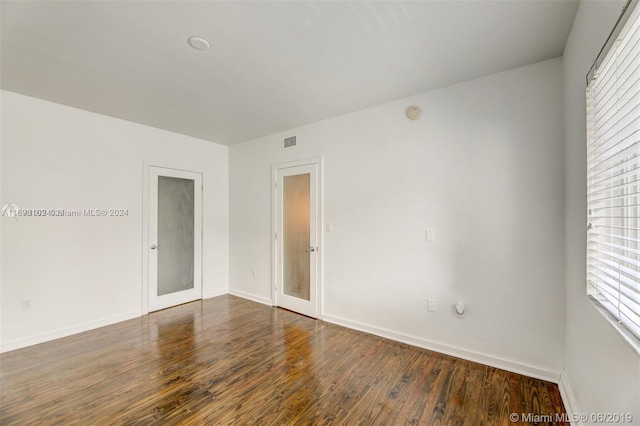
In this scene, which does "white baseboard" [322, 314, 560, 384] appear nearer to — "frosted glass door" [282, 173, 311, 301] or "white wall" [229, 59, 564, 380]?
"white wall" [229, 59, 564, 380]

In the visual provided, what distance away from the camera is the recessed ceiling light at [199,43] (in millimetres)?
1980

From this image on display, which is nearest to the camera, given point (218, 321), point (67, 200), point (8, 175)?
point (8, 175)

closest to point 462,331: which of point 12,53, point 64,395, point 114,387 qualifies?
point 114,387

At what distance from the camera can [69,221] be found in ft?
10.7

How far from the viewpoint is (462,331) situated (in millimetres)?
2670

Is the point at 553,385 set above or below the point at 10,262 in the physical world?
below

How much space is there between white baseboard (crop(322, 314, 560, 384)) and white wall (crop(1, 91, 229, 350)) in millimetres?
3127

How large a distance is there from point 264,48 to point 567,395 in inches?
137

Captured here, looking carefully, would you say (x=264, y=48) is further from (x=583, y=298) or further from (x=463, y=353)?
(x=463, y=353)

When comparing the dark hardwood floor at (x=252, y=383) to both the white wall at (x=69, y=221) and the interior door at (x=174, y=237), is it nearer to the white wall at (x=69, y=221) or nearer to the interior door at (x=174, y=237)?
the white wall at (x=69, y=221)

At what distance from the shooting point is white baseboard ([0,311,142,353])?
286 cm

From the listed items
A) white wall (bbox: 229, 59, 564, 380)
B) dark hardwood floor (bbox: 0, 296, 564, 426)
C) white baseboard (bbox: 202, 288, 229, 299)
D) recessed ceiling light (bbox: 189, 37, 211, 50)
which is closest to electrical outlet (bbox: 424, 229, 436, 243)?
white wall (bbox: 229, 59, 564, 380)

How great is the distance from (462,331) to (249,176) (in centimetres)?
377

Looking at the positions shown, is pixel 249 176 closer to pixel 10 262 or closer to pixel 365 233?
pixel 365 233
